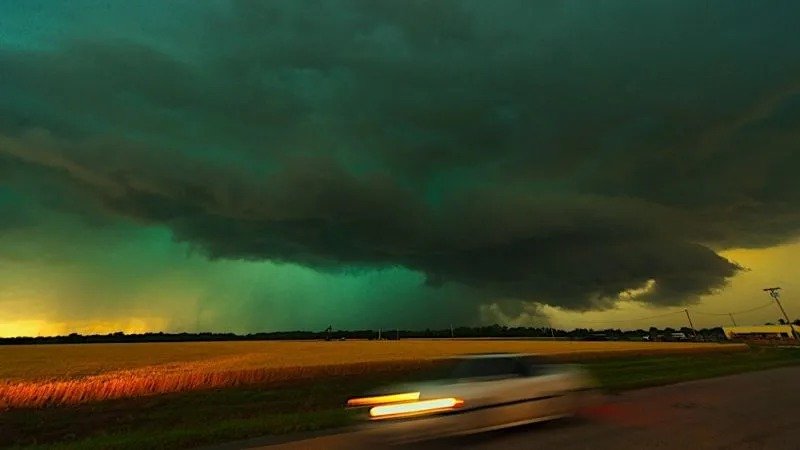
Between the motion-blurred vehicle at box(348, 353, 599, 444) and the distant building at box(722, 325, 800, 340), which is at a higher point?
the distant building at box(722, 325, 800, 340)

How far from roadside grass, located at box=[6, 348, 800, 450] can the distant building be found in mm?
115914

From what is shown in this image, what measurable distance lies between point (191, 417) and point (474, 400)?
12353 mm

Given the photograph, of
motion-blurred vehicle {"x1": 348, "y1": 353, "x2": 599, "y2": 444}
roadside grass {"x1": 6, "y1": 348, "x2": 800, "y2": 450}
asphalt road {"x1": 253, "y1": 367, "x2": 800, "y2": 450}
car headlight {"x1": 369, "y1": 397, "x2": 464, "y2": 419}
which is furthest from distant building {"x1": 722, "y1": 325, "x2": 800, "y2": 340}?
car headlight {"x1": 369, "y1": 397, "x2": 464, "y2": 419}

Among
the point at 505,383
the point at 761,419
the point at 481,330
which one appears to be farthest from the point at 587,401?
the point at 481,330

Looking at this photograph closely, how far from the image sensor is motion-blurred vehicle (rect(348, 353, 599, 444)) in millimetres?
7285

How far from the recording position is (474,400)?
7602 millimetres

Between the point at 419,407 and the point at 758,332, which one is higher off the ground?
the point at 758,332

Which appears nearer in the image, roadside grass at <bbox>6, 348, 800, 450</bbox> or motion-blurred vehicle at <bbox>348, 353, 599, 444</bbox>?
motion-blurred vehicle at <bbox>348, 353, 599, 444</bbox>

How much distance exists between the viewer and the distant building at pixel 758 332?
11064cm

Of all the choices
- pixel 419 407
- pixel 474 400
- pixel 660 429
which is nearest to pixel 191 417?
pixel 419 407

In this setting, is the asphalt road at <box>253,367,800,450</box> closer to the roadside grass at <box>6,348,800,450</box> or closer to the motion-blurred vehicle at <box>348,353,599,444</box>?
the motion-blurred vehicle at <box>348,353,599,444</box>

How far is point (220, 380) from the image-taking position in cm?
2378

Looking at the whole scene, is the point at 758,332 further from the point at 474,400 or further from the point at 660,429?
the point at 474,400

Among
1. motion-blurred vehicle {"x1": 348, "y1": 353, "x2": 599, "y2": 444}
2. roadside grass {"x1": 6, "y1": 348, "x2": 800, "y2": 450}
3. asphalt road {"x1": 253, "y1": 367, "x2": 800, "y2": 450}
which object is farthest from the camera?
roadside grass {"x1": 6, "y1": 348, "x2": 800, "y2": 450}
